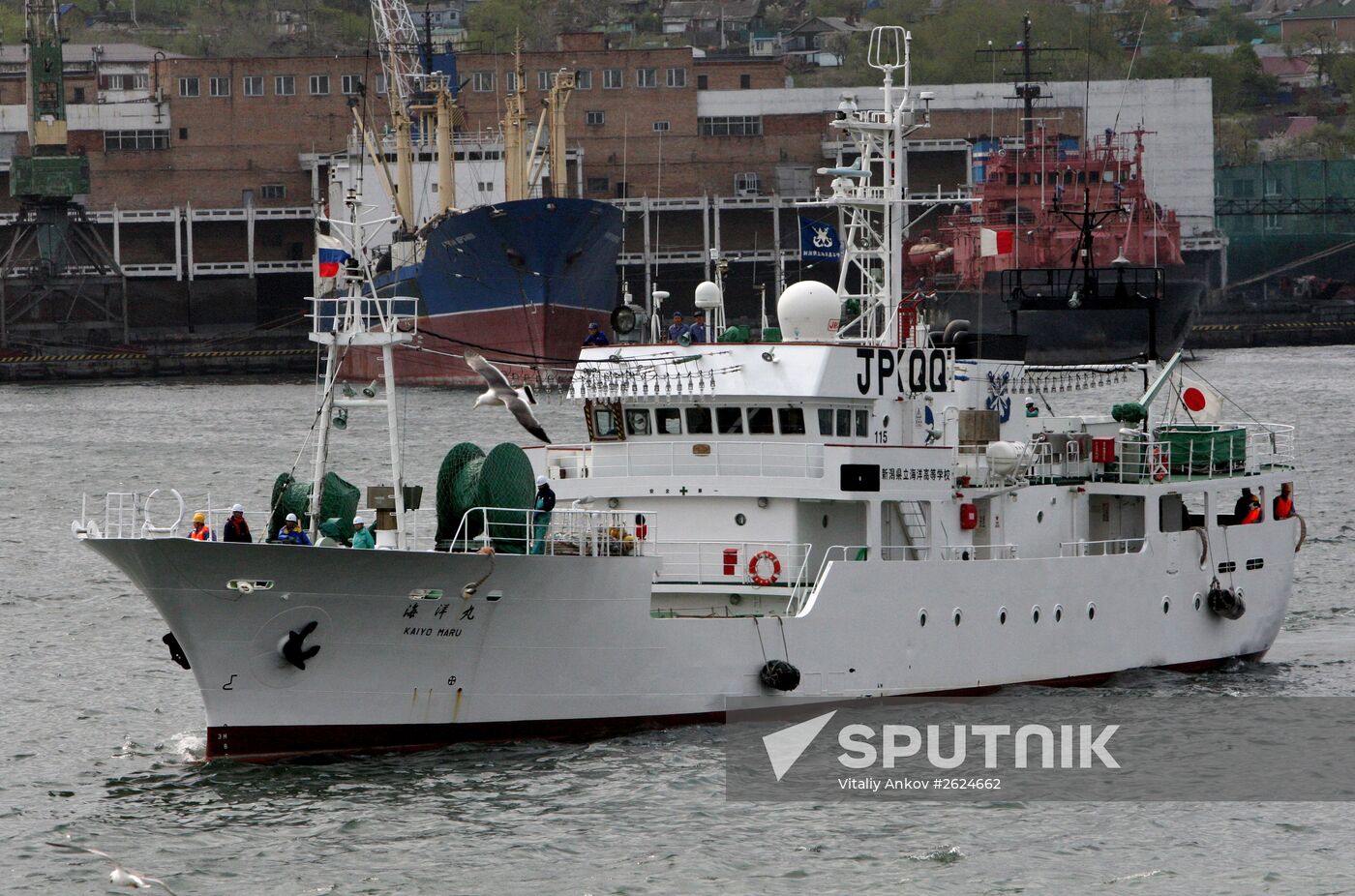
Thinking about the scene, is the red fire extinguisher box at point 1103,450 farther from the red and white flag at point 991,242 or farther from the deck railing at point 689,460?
the deck railing at point 689,460

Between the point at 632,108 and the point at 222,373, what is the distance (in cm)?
2966

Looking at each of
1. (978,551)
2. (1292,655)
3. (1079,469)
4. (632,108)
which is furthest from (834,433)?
(632,108)

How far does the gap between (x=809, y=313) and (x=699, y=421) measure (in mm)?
2177

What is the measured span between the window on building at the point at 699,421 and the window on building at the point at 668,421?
0.14 m

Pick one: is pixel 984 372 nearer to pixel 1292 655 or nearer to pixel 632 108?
pixel 1292 655

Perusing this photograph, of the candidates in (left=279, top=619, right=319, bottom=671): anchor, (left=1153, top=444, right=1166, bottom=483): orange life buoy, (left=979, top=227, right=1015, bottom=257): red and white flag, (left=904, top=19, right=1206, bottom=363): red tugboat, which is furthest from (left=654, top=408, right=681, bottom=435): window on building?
(left=904, top=19, right=1206, bottom=363): red tugboat

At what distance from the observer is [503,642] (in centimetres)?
2412

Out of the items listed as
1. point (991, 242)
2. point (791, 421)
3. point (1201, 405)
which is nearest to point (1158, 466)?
point (1201, 405)

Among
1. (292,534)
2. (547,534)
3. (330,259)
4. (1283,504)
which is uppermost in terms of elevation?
(330,259)

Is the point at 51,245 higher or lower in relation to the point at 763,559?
higher

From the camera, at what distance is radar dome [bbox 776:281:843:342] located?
27.7 m

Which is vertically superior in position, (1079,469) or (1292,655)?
(1079,469)

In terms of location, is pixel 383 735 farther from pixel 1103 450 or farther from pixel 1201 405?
pixel 1201 405

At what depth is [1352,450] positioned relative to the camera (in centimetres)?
6369
